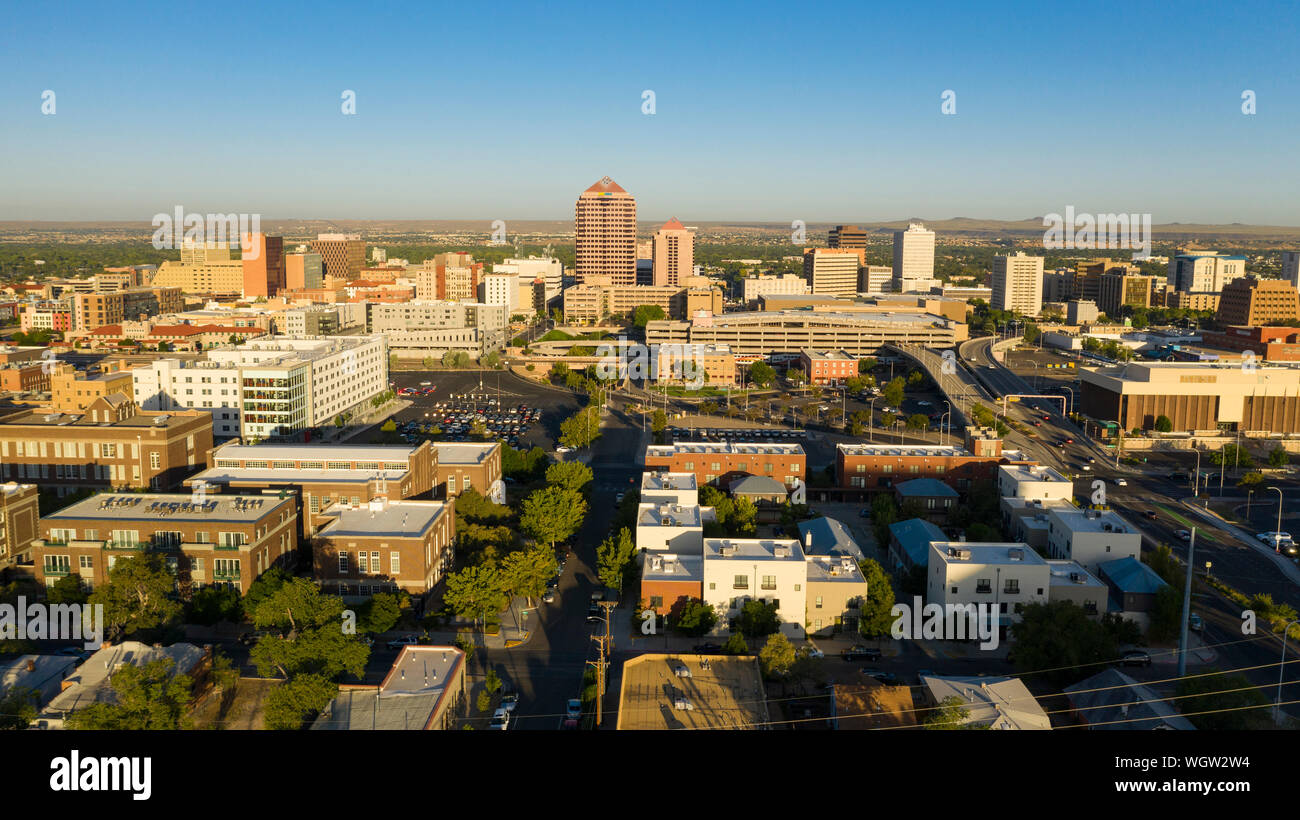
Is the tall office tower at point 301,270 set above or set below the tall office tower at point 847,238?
below

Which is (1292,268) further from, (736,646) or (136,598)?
(136,598)

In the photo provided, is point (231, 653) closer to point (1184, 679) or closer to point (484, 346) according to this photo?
point (1184, 679)

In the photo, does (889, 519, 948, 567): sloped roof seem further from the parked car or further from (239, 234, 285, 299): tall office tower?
(239, 234, 285, 299): tall office tower

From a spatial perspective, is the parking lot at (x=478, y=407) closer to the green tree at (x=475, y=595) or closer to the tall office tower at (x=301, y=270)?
the green tree at (x=475, y=595)

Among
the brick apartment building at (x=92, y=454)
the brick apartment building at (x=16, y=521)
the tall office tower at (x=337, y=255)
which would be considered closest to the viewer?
the brick apartment building at (x=16, y=521)

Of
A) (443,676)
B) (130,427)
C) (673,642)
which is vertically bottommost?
(673,642)

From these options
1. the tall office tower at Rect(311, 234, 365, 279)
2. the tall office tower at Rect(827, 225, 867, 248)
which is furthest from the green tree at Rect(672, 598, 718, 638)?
the tall office tower at Rect(827, 225, 867, 248)

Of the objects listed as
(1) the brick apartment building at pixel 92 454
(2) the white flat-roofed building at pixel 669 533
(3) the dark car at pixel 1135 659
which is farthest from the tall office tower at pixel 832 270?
(3) the dark car at pixel 1135 659

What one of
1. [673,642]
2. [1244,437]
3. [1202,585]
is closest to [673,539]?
[673,642]
